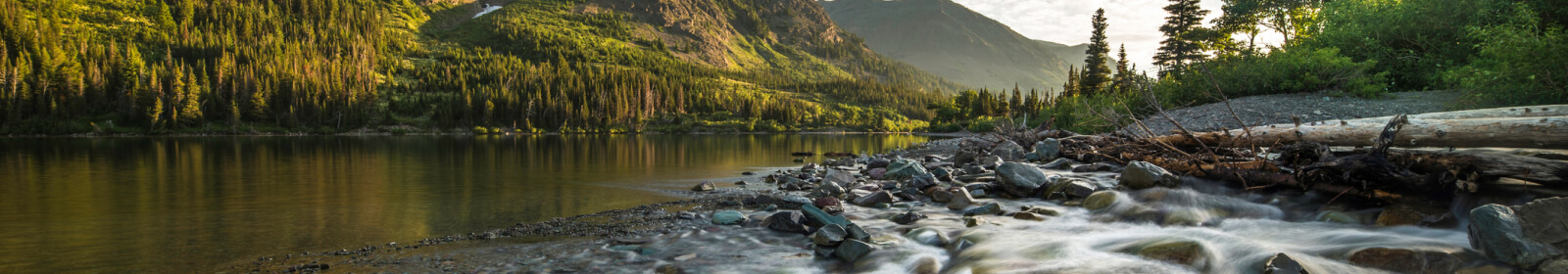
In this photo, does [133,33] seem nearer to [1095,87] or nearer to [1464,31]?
[1095,87]

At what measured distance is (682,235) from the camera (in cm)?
802

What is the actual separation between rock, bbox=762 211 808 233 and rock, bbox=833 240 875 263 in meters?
1.43

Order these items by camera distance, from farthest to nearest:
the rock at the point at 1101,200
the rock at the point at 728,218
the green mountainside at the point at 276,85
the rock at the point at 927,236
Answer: the green mountainside at the point at 276,85 < the rock at the point at 1101,200 < the rock at the point at 728,218 < the rock at the point at 927,236

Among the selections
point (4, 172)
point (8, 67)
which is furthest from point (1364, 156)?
point (8, 67)

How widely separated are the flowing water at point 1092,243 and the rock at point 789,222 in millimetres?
176

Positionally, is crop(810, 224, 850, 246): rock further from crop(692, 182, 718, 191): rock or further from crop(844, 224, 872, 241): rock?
crop(692, 182, 718, 191): rock

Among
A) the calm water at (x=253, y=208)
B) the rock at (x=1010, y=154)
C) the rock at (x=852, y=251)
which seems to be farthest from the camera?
the rock at (x=1010, y=154)

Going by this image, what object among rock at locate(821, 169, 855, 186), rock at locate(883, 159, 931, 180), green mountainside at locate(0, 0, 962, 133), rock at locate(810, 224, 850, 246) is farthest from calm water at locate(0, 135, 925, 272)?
green mountainside at locate(0, 0, 962, 133)

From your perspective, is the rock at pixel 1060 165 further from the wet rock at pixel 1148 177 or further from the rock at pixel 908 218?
the rock at pixel 908 218

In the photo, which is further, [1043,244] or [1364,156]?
[1364,156]

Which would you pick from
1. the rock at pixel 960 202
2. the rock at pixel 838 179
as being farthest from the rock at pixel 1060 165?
the rock at pixel 960 202

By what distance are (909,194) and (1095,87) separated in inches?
2983

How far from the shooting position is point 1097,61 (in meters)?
77.1

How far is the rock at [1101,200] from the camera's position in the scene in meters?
9.12
